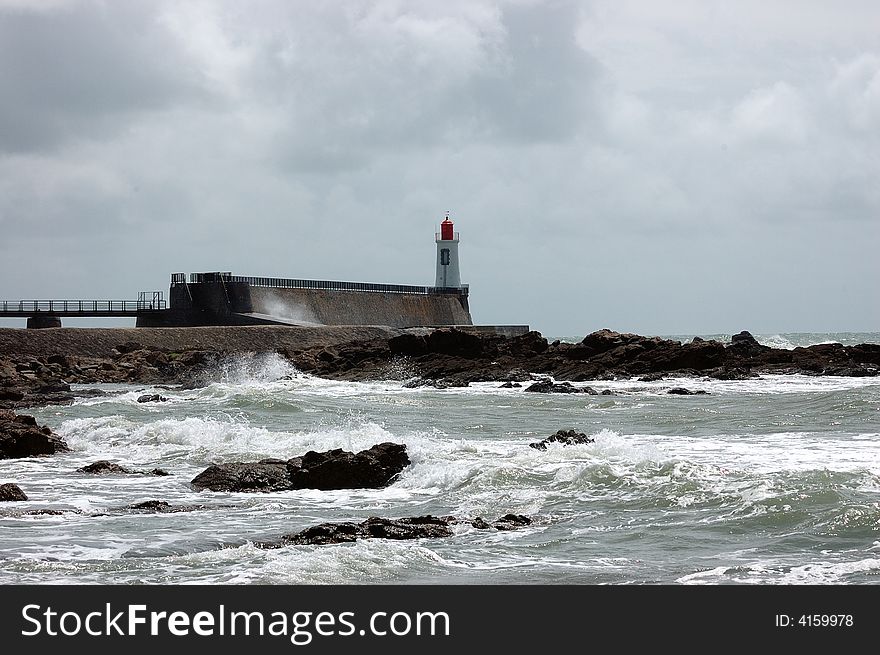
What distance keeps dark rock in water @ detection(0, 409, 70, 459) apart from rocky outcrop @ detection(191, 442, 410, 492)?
2.94 m

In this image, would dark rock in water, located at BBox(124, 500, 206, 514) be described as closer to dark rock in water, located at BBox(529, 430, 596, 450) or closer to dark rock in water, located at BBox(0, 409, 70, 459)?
dark rock in water, located at BBox(0, 409, 70, 459)

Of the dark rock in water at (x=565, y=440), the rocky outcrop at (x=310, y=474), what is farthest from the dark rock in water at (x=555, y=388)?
the rocky outcrop at (x=310, y=474)

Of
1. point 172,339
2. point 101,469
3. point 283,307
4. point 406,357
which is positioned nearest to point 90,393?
point 406,357

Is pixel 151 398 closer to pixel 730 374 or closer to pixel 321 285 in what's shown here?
pixel 730 374

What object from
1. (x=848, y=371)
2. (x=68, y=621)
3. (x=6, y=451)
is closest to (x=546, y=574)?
(x=68, y=621)

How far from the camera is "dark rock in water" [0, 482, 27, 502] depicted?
9.00 meters

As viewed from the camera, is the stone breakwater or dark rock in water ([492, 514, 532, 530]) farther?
the stone breakwater

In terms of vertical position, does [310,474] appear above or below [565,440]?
below

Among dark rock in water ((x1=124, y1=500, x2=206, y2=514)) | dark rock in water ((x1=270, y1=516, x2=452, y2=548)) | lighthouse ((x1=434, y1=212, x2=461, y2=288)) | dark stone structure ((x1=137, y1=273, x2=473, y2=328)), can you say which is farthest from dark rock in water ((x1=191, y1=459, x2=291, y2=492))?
lighthouse ((x1=434, y1=212, x2=461, y2=288))

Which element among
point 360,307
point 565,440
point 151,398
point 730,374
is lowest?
point 565,440

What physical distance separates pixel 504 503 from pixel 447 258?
43.0 metres

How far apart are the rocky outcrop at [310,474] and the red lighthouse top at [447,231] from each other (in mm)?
41154

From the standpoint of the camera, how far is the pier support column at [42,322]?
1470 inches

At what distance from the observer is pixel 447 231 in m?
51.3
